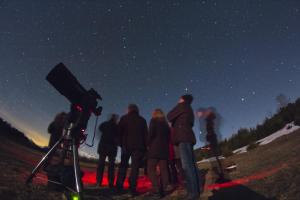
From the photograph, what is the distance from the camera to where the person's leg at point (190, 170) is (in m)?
5.00

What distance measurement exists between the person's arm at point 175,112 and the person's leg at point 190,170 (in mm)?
603

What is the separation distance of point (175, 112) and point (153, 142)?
1.06 m

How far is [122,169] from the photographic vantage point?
6.63 meters

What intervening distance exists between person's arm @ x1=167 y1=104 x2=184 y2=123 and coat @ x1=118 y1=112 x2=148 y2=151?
3.28 ft

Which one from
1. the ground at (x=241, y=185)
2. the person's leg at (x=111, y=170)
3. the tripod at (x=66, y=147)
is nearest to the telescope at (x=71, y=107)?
the tripod at (x=66, y=147)

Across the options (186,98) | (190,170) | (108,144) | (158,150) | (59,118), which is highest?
(59,118)

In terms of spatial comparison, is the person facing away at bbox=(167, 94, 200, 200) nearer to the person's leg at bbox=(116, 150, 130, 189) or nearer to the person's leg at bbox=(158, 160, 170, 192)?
the person's leg at bbox=(158, 160, 170, 192)

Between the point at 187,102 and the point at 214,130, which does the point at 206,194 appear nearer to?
the point at 187,102

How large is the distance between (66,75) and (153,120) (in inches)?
134

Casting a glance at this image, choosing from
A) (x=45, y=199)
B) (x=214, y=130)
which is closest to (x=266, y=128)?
(x=214, y=130)

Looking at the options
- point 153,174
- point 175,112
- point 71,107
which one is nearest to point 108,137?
point 153,174

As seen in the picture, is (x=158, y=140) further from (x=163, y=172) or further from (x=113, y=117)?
(x=113, y=117)

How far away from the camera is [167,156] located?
254 inches

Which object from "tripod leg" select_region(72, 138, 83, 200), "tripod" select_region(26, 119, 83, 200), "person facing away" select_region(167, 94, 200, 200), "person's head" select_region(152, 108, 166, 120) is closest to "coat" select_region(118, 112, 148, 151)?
"person's head" select_region(152, 108, 166, 120)
